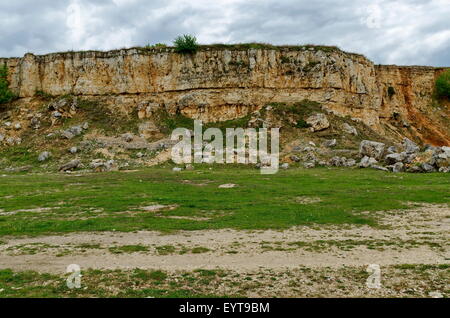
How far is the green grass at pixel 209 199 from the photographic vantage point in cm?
1688

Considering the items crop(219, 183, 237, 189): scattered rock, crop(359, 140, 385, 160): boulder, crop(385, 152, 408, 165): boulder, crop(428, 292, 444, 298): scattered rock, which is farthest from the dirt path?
crop(359, 140, 385, 160): boulder

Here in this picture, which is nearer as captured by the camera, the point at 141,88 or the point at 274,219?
the point at 274,219

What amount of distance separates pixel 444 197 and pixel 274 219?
11.5 m

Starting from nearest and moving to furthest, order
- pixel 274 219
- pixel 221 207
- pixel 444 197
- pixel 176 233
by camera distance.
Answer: pixel 176 233
pixel 274 219
pixel 221 207
pixel 444 197

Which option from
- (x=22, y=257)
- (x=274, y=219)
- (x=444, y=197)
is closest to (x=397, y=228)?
(x=274, y=219)

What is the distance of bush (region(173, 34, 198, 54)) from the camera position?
53.3 meters

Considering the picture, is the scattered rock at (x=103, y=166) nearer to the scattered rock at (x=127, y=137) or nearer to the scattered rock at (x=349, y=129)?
the scattered rock at (x=127, y=137)

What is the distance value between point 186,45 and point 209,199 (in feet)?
118

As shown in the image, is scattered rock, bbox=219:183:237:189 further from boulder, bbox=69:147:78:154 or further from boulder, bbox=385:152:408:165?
boulder, bbox=69:147:78:154

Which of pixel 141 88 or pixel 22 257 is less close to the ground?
pixel 141 88

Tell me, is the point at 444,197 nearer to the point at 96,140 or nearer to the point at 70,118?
the point at 96,140
